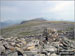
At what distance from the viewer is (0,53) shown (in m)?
16.1

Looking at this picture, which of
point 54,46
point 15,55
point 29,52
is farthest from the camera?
point 54,46

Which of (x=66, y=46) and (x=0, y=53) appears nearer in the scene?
(x=0, y=53)

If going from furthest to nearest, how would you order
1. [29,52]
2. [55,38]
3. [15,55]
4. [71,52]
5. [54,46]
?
[55,38], [54,46], [71,52], [29,52], [15,55]

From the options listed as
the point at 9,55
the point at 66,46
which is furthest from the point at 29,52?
the point at 66,46

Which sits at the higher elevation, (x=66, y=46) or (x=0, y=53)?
(x=0, y=53)

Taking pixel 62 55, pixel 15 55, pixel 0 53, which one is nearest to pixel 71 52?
pixel 62 55

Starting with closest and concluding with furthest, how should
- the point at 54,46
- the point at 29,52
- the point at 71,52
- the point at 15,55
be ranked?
the point at 15,55
the point at 29,52
the point at 71,52
the point at 54,46

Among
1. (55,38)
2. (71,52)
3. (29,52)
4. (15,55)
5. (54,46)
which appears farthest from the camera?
(55,38)

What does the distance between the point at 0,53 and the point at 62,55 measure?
6.12 meters

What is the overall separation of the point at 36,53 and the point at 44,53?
91 centimetres

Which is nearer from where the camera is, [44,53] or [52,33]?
[44,53]

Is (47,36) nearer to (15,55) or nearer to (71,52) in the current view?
(71,52)

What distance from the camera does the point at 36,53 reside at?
16609 millimetres

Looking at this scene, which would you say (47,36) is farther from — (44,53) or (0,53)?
(0,53)
